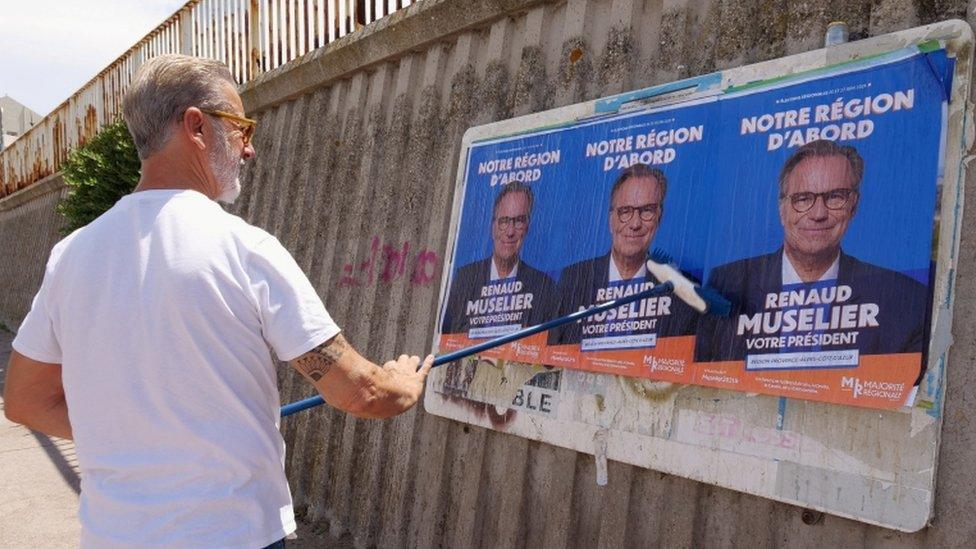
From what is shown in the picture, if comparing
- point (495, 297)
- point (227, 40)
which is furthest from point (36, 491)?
point (495, 297)

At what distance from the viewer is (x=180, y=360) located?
1.92 m

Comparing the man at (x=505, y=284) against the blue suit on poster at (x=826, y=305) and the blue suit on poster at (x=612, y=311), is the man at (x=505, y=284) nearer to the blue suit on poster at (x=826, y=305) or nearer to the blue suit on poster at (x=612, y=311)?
the blue suit on poster at (x=612, y=311)

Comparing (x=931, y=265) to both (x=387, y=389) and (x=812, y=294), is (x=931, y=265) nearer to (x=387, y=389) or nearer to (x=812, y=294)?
(x=812, y=294)

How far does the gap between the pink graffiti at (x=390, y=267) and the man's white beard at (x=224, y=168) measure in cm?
192

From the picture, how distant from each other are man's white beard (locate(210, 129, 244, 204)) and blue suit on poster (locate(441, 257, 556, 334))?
4.81 feet

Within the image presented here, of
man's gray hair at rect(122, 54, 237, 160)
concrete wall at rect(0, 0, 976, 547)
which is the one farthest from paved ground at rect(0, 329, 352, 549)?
man's gray hair at rect(122, 54, 237, 160)

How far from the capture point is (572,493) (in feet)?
10.7

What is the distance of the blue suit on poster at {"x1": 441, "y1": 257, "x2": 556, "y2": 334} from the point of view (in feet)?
11.2

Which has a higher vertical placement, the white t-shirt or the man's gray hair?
the man's gray hair

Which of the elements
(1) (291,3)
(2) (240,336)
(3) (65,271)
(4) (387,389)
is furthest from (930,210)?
(1) (291,3)

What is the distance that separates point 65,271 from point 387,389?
83cm

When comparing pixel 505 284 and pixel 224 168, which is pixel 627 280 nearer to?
pixel 505 284

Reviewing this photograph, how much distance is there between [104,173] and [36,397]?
7679mm

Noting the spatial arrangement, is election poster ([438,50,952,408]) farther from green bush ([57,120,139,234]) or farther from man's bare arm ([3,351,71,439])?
green bush ([57,120,139,234])
